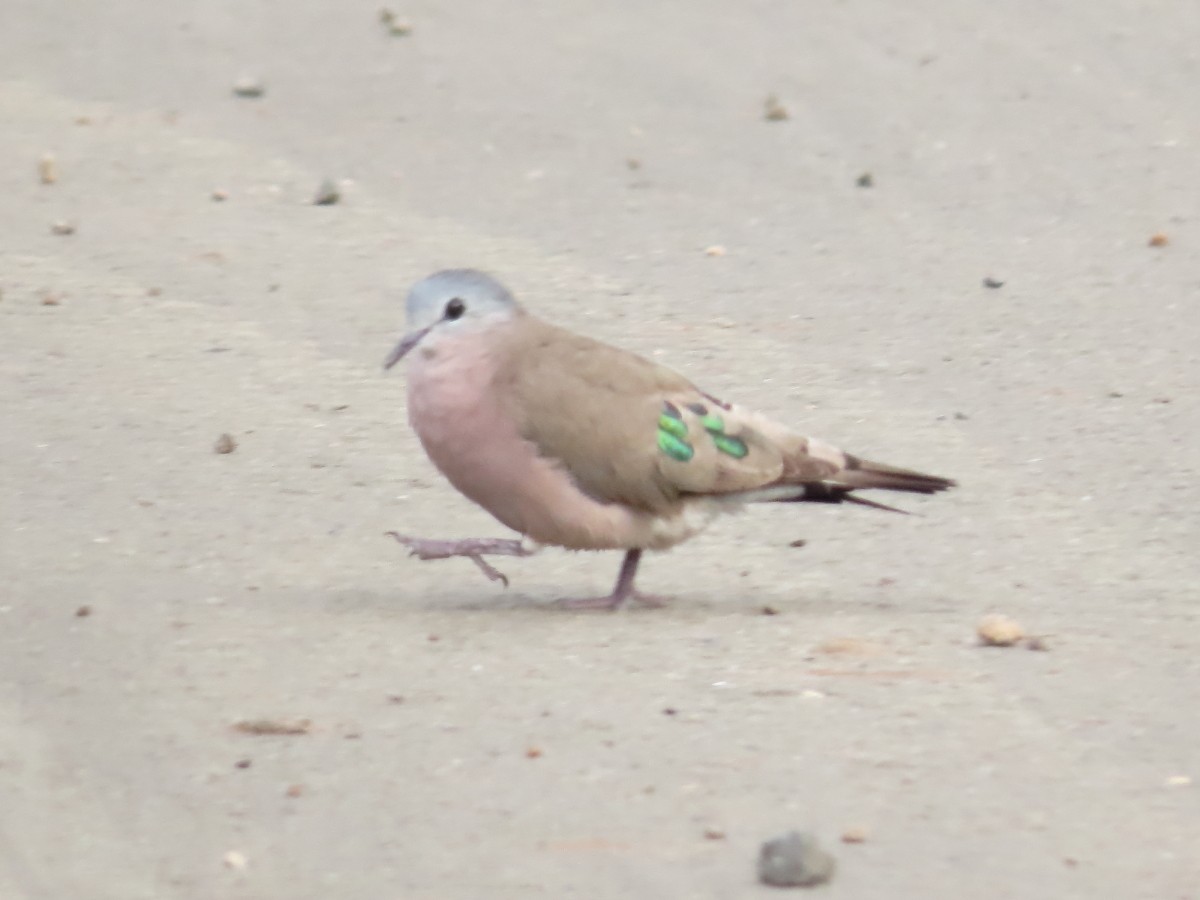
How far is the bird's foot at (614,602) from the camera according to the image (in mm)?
5398

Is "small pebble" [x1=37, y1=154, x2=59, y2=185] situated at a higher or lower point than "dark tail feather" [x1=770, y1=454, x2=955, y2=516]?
lower

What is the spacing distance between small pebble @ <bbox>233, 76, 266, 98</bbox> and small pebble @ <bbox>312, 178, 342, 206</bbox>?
1677mm

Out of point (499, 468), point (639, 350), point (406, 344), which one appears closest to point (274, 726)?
point (499, 468)

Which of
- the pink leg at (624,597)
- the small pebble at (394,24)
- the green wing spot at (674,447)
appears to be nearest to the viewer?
the green wing spot at (674,447)

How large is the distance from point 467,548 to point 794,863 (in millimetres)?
1853

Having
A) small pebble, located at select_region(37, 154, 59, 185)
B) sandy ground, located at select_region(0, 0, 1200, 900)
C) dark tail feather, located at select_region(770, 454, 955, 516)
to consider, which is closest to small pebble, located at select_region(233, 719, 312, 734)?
sandy ground, located at select_region(0, 0, 1200, 900)

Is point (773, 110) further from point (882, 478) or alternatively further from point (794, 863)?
point (794, 863)

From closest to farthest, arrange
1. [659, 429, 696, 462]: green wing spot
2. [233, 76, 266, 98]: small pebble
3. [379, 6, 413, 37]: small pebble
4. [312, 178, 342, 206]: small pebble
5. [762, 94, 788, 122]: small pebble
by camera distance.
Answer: [659, 429, 696, 462]: green wing spot → [312, 178, 342, 206]: small pebble → [762, 94, 788, 122]: small pebble → [233, 76, 266, 98]: small pebble → [379, 6, 413, 37]: small pebble

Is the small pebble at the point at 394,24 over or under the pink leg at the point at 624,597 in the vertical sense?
over

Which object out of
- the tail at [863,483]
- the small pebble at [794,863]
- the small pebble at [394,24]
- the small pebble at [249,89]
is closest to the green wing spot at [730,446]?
the tail at [863,483]

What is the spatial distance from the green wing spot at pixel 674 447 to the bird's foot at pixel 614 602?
36 centimetres

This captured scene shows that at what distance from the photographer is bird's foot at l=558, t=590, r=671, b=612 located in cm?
540

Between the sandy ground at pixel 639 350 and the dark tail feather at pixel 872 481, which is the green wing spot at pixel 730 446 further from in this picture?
the sandy ground at pixel 639 350

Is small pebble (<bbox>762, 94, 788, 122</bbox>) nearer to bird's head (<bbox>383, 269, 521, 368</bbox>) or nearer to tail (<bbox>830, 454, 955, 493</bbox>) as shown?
tail (<bbox>830, 454, 955, 493</bbox>)
